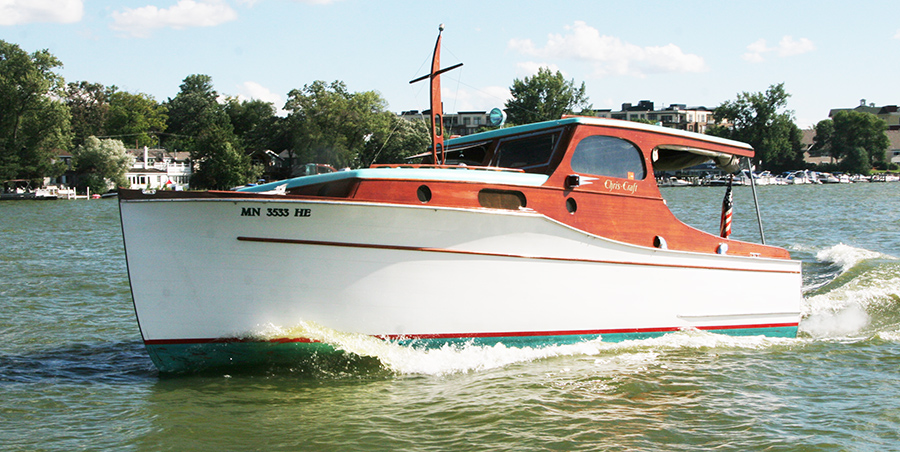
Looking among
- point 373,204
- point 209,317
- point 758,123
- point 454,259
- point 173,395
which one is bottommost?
point 173,395

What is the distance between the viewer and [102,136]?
11288 cm

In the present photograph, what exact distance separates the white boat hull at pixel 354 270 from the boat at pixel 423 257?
0.6 inches

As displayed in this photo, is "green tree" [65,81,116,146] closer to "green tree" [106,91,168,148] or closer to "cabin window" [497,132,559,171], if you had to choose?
"green tree" [106,91,168,148]

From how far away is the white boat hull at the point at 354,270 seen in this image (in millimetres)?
8086

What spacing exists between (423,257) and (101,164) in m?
83.9

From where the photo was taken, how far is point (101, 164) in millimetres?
82312

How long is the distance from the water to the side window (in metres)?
2.41

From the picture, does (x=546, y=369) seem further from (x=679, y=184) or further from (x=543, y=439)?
(x=679, y=184)

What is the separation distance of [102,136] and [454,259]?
388 feet

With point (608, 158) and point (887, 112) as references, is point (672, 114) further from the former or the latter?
point (608, 158)

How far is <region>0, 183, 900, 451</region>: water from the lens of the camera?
7.17 m

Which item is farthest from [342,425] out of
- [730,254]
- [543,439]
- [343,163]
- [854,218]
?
[343,163]

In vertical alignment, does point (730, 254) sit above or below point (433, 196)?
below

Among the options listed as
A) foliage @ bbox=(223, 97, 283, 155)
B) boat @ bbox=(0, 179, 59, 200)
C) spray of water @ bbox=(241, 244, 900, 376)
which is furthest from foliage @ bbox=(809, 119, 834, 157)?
spray of water @ bbox=(241, 244, 900, 376)
